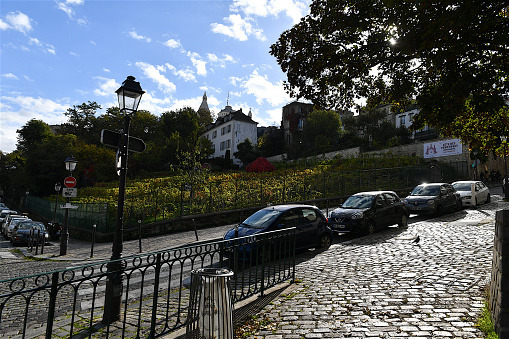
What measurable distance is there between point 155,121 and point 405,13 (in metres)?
56.0

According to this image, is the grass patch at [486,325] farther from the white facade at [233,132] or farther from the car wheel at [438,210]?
the white facade at [233,132]

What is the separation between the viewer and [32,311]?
614cm

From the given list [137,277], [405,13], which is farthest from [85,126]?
[405,13]

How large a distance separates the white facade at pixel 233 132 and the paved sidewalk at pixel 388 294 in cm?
5313

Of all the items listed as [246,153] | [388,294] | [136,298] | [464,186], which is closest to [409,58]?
[388,294]

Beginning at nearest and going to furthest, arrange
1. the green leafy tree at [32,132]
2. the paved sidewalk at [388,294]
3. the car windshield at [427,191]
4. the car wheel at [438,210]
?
the paved sidewalk at [388,294]
the car wheel at [438,210]
the car windshield at [427,191]
the green leafy tree at [32,132]

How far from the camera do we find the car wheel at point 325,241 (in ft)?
35.7

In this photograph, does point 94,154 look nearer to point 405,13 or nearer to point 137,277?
point 137,277

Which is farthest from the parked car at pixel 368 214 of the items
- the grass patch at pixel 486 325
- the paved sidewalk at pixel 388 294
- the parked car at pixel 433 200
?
the grass patch at pixel 486 325

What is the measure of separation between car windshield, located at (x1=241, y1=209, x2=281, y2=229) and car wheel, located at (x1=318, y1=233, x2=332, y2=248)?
187 centimetres

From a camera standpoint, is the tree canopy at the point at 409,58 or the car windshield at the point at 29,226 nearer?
the tree canopy at the point at 409,58

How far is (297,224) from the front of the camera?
10.3 metres

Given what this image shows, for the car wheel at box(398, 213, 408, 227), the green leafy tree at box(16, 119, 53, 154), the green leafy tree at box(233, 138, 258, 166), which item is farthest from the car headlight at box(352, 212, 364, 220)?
the green leafy tree at box(16, 119, 53, 154)

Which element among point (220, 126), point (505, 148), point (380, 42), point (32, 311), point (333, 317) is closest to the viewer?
point (333, 317)
